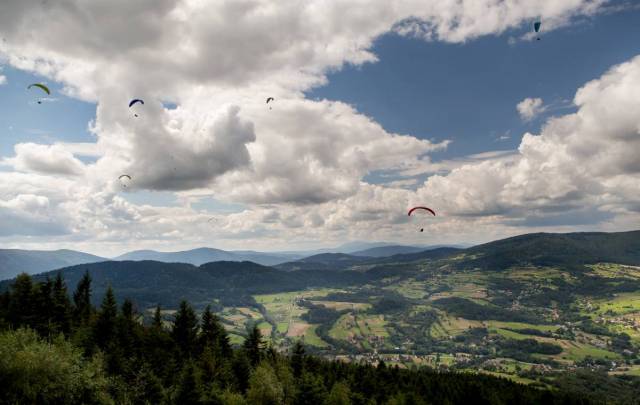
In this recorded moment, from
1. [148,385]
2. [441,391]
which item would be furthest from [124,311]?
[441,391]

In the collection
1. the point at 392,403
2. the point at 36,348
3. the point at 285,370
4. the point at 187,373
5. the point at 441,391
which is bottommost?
the point at 441,391

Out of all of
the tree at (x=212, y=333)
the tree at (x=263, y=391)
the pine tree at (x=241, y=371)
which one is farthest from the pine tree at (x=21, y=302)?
the tree at (x=263, y=391)

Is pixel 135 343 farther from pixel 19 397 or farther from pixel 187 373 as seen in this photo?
pixel 19 397

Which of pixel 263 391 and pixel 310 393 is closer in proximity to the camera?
pixel 263 391

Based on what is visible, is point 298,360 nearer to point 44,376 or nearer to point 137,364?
point 137,364

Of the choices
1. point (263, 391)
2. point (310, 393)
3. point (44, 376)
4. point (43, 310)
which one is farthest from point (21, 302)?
point (310, 393)
